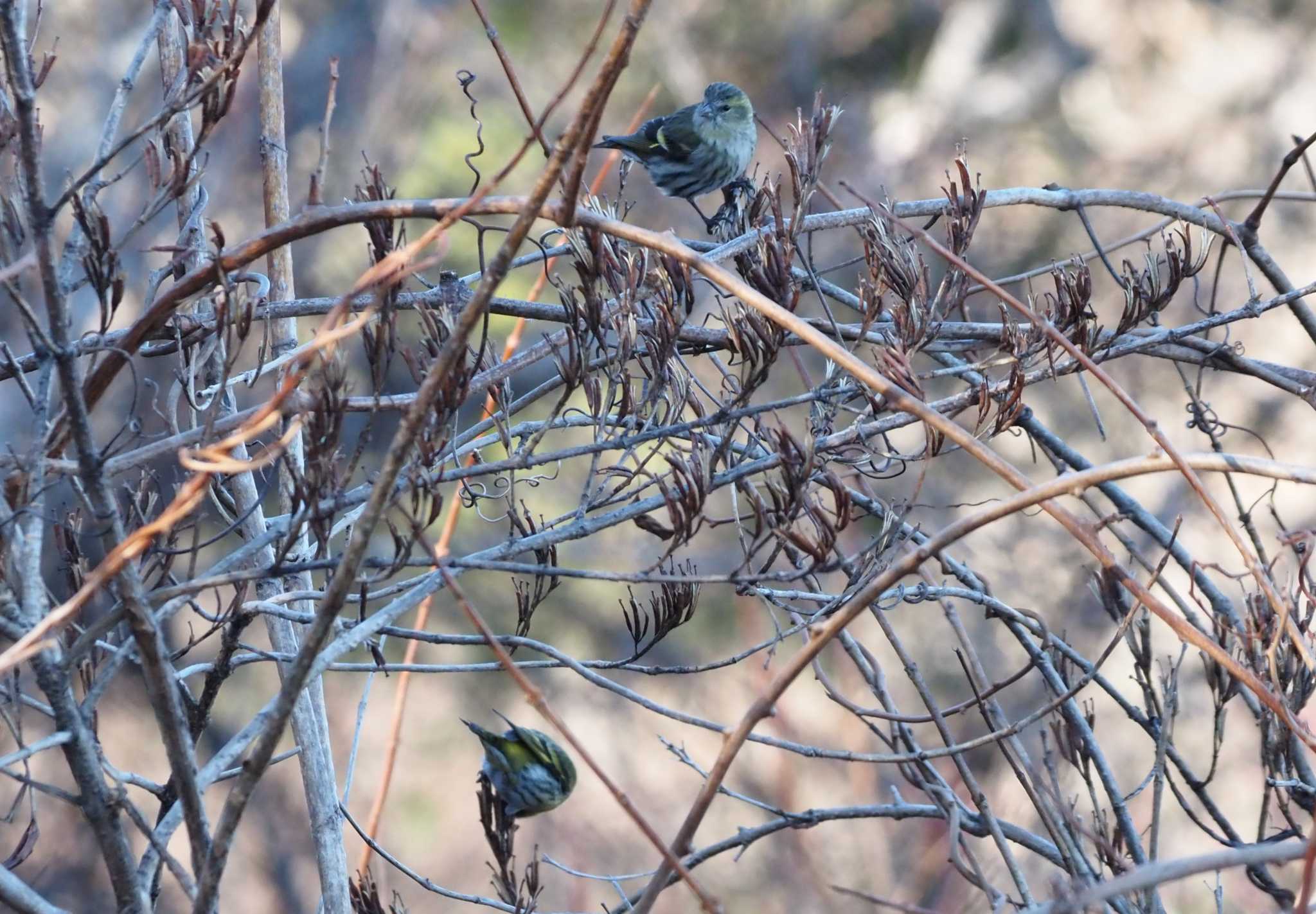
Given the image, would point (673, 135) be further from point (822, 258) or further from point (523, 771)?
point (822, 258)

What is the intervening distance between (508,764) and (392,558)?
101cm

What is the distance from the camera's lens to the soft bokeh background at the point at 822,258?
816cm

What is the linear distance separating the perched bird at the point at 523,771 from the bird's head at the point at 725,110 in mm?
1891

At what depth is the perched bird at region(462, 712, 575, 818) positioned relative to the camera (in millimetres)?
2391

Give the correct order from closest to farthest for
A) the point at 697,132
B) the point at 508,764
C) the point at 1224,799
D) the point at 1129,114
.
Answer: the point at 508,764 < the point at 697,132 < the point at 1224,799 < the point at 1129,114

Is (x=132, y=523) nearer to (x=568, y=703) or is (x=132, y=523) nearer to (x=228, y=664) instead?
(x=228, y=664)

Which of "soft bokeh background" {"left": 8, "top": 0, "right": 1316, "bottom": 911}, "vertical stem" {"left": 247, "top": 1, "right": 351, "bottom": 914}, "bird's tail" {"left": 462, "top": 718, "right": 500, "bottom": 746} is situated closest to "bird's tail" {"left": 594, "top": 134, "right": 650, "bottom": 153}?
"vertical stem" {"left": 247, "top": 1, "right": 351, "bottom": 914}

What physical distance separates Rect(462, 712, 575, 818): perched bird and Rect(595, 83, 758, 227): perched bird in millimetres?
1547

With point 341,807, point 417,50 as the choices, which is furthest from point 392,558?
point 417,50

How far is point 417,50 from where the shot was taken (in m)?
11.1

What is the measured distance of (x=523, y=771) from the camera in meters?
2.42

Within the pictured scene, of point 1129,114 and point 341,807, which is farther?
point 1129,114

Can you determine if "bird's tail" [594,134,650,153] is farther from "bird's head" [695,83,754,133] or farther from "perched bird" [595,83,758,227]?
"bird's head" [695,83,754,133]

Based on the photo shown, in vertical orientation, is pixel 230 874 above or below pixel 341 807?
above
